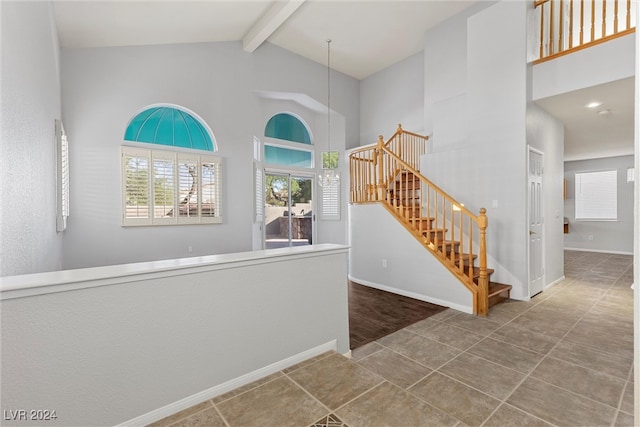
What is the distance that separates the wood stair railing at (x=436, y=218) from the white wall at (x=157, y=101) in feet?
7.53

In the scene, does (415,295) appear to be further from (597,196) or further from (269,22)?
(597,196)

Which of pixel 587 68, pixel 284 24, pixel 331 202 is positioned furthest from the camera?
pixel 331 202

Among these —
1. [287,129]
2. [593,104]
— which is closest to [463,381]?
[593,104]

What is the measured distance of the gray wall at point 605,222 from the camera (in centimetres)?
780

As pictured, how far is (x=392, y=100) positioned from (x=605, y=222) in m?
6.84

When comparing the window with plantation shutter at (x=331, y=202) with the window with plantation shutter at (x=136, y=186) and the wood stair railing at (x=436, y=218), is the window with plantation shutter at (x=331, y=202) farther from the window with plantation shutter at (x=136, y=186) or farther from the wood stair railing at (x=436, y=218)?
the window with plantation shutter at (x=136, y=186)

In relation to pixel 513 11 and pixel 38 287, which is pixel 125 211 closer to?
pixel 38 287

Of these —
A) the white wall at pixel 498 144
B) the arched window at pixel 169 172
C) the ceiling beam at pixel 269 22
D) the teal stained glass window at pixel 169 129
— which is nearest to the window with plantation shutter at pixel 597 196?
the white wall at pixel 498 144

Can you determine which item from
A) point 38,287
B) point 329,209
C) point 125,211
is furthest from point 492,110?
point 125,211

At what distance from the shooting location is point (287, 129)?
720 cm

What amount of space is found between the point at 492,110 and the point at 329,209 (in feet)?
13.7

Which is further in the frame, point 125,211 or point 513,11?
point 125,211

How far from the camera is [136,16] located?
3898 millimetres

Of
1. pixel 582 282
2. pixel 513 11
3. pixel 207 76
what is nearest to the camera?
pixel 513 11
